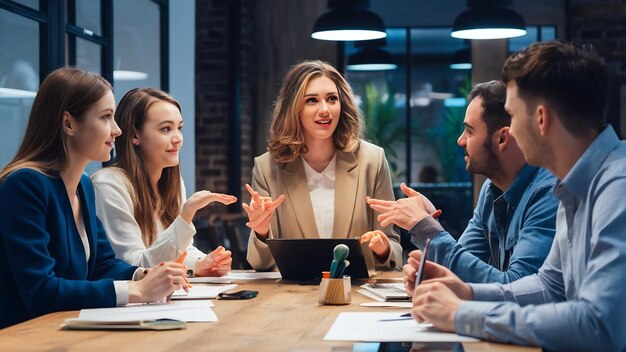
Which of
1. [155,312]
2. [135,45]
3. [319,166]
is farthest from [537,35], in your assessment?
[155,312]

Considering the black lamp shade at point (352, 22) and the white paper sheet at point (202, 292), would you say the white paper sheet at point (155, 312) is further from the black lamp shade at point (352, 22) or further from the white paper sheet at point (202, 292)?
the black lamp shade at point (352, 22)

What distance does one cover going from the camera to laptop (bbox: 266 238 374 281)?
2.88 meters

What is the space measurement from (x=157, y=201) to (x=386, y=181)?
917 mm

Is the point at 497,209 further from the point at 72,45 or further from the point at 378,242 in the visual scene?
the point at 72,45

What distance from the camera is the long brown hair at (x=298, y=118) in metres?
3.57

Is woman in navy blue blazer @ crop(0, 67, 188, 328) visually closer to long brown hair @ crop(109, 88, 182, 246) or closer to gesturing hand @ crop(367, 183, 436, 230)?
long brown hair @ crop(109, 88, 182, 246)

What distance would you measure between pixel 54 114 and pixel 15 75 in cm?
187

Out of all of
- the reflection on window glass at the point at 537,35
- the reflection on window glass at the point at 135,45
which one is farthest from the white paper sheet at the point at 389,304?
the reflection on window glass at the point at 537,35

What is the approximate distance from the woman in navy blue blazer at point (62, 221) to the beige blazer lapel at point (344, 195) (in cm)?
99

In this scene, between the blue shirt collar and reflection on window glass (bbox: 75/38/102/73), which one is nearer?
the blue shirt collar

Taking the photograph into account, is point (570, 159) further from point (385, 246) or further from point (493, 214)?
point (385, 246)

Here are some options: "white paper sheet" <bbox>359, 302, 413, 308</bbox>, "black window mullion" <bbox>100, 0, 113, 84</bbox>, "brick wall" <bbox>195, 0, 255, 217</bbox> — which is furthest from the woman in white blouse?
"brick wall" <bbox>195, 0, 255, 217</bbox>

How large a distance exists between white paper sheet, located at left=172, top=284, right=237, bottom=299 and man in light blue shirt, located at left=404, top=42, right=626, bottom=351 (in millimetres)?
861

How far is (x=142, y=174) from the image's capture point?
3357 mm
